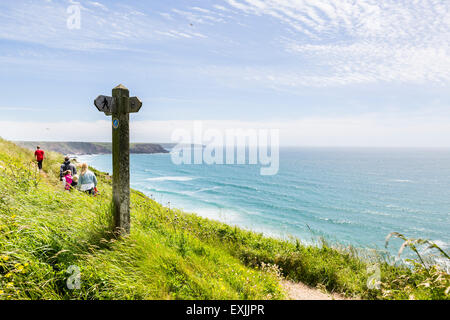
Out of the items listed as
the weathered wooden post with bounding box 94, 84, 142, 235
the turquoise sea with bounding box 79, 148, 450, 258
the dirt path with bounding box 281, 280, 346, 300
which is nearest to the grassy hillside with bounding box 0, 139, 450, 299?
the dirt path with bounding box 281, 280, 346, 300

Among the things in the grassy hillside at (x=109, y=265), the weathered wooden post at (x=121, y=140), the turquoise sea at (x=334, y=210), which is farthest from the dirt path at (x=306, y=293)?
the turquoise sea at (x=334, y=210)

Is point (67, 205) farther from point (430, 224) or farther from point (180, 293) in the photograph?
point (430, 224)

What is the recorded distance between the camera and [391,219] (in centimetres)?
4384

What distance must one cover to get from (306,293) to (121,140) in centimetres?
494

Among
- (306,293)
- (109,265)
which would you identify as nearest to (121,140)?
(109,265)

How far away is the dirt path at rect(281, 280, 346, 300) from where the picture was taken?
4.95m

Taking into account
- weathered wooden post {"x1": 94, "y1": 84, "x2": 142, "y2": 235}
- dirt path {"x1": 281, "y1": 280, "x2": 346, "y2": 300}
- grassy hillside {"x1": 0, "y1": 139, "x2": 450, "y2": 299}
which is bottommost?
dirt path {"x1": 281, "y1": 280, "x2": 346, "y2": 300}

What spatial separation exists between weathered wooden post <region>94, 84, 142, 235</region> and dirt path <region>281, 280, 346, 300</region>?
3.53 metres

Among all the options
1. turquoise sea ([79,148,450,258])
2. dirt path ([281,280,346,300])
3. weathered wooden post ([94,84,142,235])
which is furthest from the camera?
turquoise sea ([79,148,450,258])

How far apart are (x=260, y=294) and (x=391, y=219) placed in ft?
164

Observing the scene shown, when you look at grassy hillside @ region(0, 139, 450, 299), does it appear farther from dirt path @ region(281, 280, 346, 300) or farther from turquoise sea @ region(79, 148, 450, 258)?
turquoise sea @ region(79, 148, 450, 258)

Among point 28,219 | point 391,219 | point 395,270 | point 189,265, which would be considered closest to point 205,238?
point 189,265

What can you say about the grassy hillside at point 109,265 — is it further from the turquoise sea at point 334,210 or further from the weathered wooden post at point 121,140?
the turquoise sea at point 334,210

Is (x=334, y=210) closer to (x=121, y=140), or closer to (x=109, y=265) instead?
(x=121, y=140)
